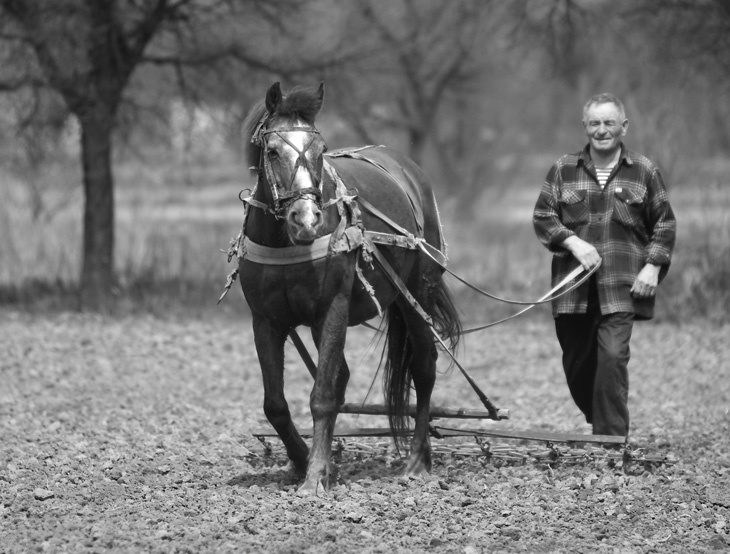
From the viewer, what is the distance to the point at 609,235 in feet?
20.4

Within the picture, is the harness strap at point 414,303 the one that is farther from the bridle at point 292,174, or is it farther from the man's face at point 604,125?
the man's face at point 604,125

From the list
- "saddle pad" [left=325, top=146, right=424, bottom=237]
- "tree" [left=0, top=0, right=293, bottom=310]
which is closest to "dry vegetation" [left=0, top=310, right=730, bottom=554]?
"saddle pad" [left=325, top=146, right=424, bottom=237]

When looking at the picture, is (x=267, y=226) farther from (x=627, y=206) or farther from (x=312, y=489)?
(x=627, y=206)

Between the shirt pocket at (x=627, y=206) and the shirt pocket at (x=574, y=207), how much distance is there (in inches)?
7.0

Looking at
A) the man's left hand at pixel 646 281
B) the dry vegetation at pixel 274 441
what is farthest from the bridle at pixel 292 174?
the man's left hand at pixel 646 281

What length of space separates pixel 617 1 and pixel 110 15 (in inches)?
302

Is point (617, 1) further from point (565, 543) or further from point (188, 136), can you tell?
point (565, 543)

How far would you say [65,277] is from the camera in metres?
15.1

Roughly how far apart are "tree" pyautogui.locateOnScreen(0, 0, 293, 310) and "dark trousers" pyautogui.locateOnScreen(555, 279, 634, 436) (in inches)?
301

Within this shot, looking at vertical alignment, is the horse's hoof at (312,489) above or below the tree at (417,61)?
below

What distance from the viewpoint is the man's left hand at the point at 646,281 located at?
6059 mm

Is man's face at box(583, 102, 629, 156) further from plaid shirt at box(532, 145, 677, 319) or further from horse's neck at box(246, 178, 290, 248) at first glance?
horse's neck at box(246, 178, 290, 248)

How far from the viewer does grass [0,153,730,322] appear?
1332 centimetres

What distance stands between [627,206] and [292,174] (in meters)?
2.17
